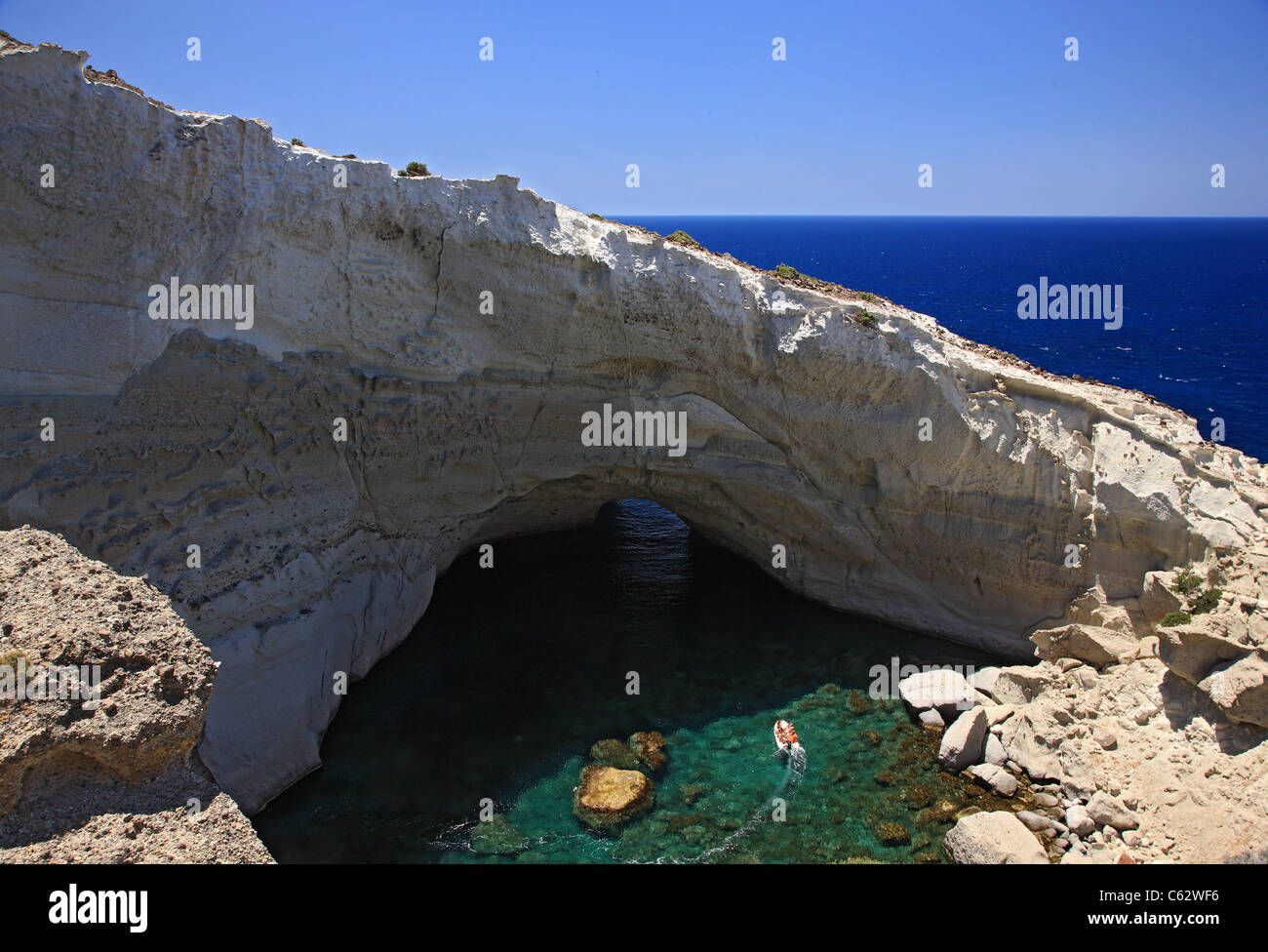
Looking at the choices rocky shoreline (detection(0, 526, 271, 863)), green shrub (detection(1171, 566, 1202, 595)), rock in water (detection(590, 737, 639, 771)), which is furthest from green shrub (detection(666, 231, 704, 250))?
rocky shoreline (detection(0, 526, 271, 863))

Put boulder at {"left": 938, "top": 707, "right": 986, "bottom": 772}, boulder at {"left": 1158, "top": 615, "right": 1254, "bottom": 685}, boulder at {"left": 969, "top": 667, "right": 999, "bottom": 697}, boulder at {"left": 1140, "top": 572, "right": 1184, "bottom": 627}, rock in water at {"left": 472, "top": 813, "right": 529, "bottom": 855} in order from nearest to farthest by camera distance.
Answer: rock in water at {"left": 472, "top": 813, "right": 529, "bottom": 855} → boulder at {"left": 1158, "top": 615, "right": 1254, "bottom": 685} → boulder at {"left": 938, "top": 707, "right": 986, "bottom": 772} → boulder at {"left": 1140, "top": 572, "right": 1184, "bottom": 627} → boulder at {"left": 969, "top": 667, "right": 999, "bottom": 697}

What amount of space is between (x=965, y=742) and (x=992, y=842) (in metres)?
2.91

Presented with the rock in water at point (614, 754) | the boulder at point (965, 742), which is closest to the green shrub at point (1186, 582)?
the boulder at point (965, 742)

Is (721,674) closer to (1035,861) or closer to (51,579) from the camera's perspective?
(1035,861)

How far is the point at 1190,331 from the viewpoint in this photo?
6406cm

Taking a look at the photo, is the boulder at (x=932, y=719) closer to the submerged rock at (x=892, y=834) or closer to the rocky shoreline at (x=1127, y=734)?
the rocky shoreline at (x=1127, y=734)

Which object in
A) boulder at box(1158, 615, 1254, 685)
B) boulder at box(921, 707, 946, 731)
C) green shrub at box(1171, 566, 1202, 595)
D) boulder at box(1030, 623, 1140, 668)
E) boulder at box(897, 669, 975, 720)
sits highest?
green shrub at box(1171, 566, 1202, 595)

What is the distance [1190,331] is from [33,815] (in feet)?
254

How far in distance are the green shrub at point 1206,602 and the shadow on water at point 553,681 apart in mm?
5171

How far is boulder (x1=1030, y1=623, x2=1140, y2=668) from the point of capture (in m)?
18.6

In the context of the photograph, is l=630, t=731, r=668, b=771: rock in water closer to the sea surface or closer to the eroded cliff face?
the sea surface

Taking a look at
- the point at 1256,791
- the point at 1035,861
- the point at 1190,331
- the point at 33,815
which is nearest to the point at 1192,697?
the point at 1256,791

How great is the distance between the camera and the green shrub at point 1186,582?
17922 millimetres

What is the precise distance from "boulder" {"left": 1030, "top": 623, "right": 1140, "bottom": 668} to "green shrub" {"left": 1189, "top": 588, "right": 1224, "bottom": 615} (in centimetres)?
154
